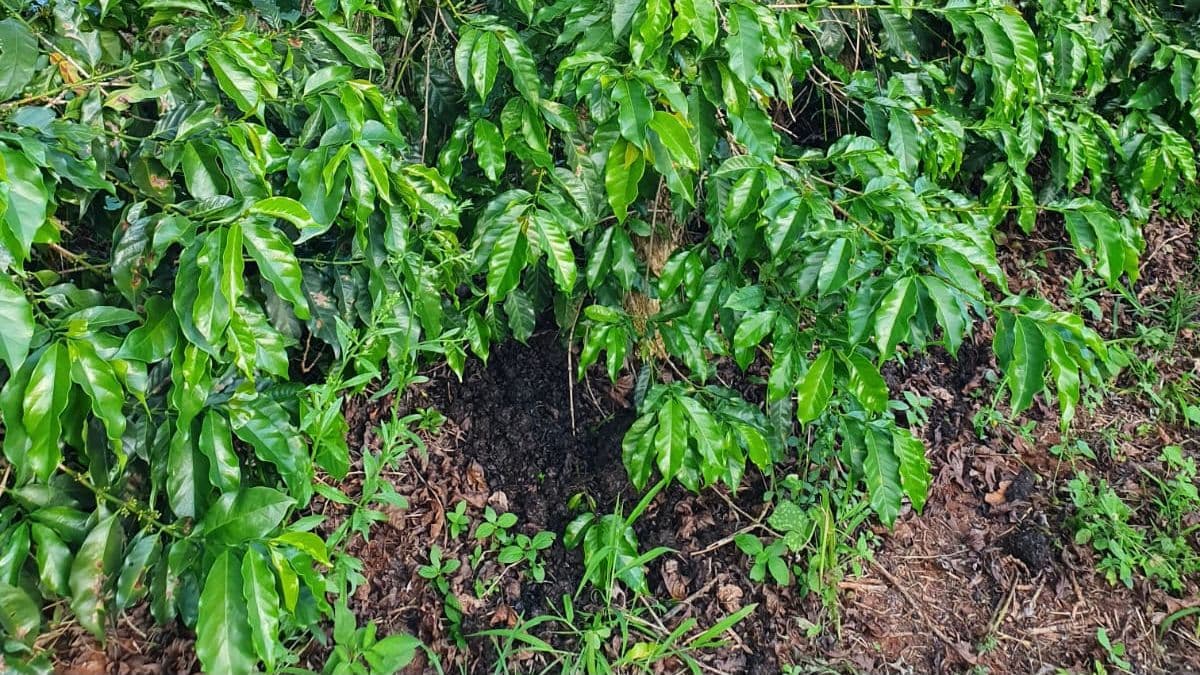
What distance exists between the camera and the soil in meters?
1.91

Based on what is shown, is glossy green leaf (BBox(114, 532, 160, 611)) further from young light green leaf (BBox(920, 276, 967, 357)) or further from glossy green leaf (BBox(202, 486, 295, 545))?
young light green leaf (BBox(920, 276, 967, 357))

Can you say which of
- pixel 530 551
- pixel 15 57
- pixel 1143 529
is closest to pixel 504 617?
pixel 530 551

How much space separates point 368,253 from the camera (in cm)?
169

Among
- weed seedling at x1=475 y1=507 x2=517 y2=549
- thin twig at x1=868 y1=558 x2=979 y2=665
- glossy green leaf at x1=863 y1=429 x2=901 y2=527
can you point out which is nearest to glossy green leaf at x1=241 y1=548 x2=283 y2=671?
weed seedling at x1=475 y1=507 x2=517 y2=549

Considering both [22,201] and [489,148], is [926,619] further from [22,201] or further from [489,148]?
[22,201]

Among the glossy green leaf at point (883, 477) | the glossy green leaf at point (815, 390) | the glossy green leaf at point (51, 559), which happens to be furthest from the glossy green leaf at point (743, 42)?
the glossy green leaf at point (51, 559)

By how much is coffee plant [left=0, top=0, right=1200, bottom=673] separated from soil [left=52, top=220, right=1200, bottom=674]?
0.20 meters

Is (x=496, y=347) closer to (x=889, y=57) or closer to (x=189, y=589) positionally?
(x=189, y=589)

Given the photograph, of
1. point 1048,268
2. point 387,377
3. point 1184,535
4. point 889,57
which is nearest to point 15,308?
point 387,377

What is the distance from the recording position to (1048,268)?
2.93 metres

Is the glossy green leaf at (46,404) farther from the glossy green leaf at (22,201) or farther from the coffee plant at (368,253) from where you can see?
the glossy green leaf at (22,201)

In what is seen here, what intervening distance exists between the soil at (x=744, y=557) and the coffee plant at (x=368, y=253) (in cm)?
20

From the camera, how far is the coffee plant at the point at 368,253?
1380mm

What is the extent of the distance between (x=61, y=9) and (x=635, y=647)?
176 centimetres
